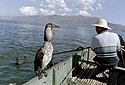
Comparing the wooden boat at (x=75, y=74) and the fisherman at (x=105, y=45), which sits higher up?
the fisherman at (x=105, y=45)

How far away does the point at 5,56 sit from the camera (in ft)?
87.0

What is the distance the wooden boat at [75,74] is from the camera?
712cm

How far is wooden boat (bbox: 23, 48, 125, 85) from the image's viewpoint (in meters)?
7.12

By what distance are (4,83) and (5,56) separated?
32.3ft

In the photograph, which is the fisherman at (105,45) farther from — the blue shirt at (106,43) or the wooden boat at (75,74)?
the wooden boat at (75,74)

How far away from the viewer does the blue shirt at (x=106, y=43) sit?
21.5 feet

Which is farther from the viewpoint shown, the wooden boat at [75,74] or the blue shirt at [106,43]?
the wooden boat at [75,74]

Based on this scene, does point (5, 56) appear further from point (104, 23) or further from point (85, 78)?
point (104, 23)

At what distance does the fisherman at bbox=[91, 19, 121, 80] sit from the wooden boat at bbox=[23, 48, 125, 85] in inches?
20.2

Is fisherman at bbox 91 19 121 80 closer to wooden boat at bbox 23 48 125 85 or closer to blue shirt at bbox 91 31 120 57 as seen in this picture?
blue shirt at bbox 91 31 120 57

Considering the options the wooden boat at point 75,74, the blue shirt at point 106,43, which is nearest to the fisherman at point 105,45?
the blue shirt at point 106,43

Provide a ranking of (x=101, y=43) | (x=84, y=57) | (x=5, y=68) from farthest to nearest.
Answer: (x=5, y=68)
(x=84, y=57)
(x=101, y=43)

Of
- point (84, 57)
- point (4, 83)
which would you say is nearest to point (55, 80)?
point (84, 57)

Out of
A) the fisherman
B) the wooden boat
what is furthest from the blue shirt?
the wooden boat
